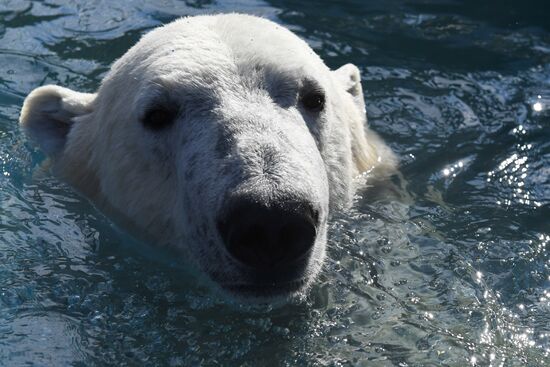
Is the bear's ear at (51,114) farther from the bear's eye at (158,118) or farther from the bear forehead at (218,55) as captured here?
the bear's eye at (158,118)

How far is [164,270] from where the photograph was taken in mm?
5113

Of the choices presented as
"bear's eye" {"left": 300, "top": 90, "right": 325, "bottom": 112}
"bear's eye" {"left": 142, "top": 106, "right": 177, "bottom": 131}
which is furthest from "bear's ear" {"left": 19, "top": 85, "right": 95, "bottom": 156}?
"bear's eye" {"left": 300, "top": 90, "right": 325, "bottom": 112}

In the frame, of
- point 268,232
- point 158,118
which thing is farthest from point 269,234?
point 158,118

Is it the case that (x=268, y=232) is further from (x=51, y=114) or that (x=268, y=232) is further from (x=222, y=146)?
(x=51, y=114)

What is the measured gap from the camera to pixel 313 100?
16.2 ft

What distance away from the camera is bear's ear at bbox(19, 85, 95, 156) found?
5.79m

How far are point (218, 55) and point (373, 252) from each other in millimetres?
1417

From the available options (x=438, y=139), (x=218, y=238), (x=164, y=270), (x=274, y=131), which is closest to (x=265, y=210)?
(x=218, y=238)

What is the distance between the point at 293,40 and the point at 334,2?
408cm

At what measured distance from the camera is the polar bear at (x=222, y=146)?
3.88 metres

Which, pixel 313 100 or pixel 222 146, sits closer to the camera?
pixel 222 146

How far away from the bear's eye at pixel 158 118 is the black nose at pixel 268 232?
0.98 metres

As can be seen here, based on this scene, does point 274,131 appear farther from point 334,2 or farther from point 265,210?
point 334,2

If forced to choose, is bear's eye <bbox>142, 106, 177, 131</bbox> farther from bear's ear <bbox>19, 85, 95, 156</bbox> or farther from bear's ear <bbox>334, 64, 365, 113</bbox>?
bear's ear <bbox>334, 64, 365, 113</bbox>
